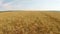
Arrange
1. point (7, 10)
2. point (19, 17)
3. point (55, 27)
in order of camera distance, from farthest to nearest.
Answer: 1. point (7, 10)
2. point (19, 17)
3. point (55, 27)

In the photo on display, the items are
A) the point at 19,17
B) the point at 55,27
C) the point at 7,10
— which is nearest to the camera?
the point at 55,27

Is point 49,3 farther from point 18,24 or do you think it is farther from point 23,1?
point 18,24

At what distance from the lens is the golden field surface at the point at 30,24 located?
2.40 ft

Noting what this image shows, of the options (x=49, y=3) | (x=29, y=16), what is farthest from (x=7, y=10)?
(x=49, y=3)

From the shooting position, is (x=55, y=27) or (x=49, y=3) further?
(x=49, y=3)

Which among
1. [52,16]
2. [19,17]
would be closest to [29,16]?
[19,17]

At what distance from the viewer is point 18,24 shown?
791mm

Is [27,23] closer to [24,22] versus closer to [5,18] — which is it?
[24,22]

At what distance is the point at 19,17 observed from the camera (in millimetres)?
872

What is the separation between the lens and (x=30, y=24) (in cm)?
79

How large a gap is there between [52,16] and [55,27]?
15 cm

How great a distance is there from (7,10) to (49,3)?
18.3 inches

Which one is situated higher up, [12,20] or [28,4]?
[28,4]

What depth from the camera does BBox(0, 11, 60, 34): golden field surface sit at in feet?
2.40
